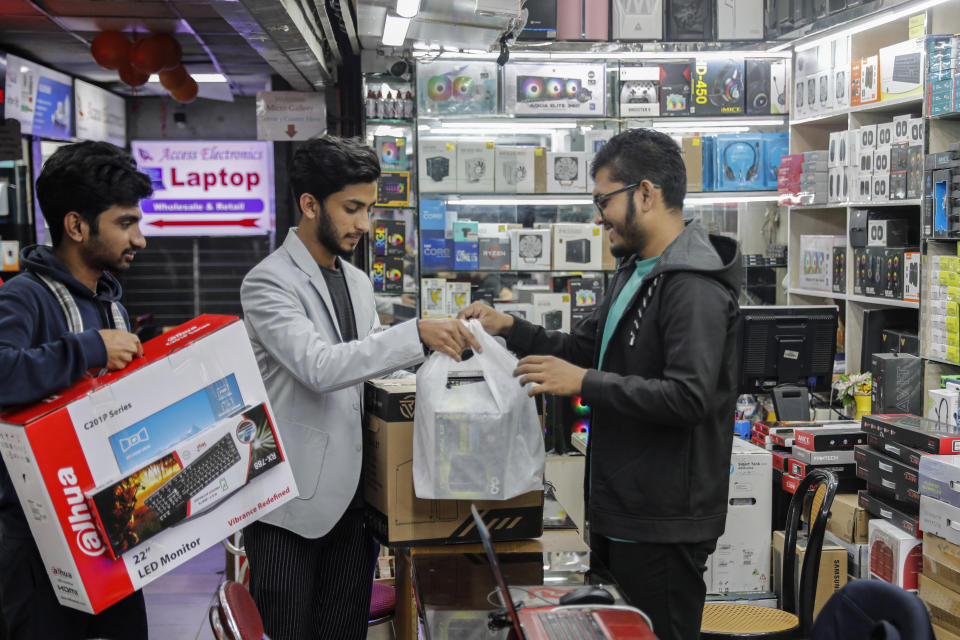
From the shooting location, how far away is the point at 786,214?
5742mm

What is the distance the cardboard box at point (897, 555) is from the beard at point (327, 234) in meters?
2.36

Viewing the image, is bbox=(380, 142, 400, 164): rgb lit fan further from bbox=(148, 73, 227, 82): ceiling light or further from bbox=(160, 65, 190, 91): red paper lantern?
bbox=(148, 73, 227, 82): ceiling light

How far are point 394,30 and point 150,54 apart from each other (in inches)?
91.4

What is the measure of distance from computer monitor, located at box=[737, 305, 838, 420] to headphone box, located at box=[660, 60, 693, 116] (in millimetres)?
2135

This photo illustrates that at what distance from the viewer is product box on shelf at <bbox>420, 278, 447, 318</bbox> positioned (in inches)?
220

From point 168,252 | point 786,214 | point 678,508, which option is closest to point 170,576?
point 678,508

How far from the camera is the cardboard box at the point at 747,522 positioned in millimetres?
3535

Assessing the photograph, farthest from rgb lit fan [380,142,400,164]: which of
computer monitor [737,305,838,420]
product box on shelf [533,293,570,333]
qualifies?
computer monitor [737,305,838,420]

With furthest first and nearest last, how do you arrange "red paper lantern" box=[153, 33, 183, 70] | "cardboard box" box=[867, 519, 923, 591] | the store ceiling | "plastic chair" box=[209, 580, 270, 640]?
"red paper lantern" box=[153, 33, 183, 70] → the store ceiling → "cardboard box" box=[867, 519, 923, 591] → "plastic chair" box=[209, 580, 270, 640]

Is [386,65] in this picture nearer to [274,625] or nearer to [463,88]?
[463,88]

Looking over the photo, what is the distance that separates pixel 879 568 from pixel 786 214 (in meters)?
2.95

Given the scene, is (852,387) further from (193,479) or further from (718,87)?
(193,479)

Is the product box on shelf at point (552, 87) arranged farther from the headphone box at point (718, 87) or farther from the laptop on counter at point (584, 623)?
the laptop on counter at point (584, 623)

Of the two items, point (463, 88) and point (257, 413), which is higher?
point (463, 88)
